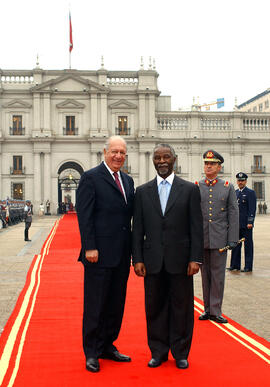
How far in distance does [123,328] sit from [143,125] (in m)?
37.8

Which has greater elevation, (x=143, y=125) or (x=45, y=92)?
(x=45, y=92)

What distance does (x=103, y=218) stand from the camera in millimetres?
4570

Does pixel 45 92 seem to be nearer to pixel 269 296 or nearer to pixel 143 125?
pixel 143 125

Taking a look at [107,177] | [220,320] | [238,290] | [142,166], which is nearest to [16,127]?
[142,166]

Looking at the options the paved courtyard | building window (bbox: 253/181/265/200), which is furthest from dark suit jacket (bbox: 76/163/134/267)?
building window (bbox: 253/181/265/200)

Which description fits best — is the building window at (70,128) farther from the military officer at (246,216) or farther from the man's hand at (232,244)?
the man's hand at (232,244)

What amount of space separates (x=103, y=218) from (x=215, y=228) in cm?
245

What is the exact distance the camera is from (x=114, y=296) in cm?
470

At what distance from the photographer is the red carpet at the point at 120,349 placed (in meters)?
4.03

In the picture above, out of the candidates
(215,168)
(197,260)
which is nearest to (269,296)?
(215,168)

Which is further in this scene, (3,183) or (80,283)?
(3,183)

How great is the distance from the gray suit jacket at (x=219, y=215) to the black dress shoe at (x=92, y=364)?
2.67 m

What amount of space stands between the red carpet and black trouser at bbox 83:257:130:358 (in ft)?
0.66

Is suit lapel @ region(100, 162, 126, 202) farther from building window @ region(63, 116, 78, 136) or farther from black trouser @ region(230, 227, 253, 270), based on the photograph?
building window @ region(63, 116, 78, 136)
